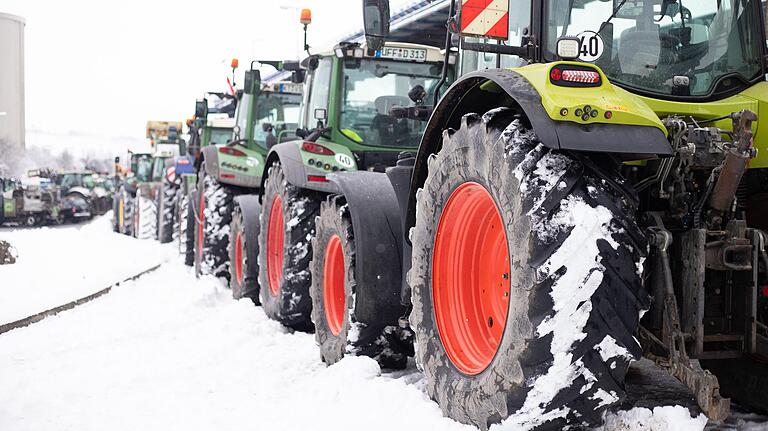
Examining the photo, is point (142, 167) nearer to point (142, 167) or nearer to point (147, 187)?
point (142, 167)

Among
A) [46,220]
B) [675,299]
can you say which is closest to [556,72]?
[675,299]

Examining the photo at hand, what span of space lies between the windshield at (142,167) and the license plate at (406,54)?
1699cm

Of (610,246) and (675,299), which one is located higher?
(610,246)

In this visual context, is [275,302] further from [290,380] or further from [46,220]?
[46,220]

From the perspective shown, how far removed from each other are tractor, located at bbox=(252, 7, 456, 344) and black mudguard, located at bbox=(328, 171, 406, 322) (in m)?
0.68

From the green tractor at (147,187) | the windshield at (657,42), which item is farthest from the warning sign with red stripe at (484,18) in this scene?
the green tractor at (147,187)

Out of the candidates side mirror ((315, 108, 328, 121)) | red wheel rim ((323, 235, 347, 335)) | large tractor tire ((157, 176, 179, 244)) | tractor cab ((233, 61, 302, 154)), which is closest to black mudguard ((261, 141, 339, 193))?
side mirror ((315, 108, 328, 121))

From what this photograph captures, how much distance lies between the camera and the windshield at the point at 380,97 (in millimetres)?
6949

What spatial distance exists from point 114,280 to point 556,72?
26.9 feet

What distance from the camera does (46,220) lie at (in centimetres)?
2747

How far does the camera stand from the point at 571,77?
2938 millimetres

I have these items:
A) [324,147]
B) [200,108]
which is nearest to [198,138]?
[200,108]

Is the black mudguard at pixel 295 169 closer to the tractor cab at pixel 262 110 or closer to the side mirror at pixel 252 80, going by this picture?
the side mirror at pixel 252 80

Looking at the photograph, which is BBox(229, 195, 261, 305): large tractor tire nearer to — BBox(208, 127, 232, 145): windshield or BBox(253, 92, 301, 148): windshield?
BBox(253, 92, 301, 148): windshield
